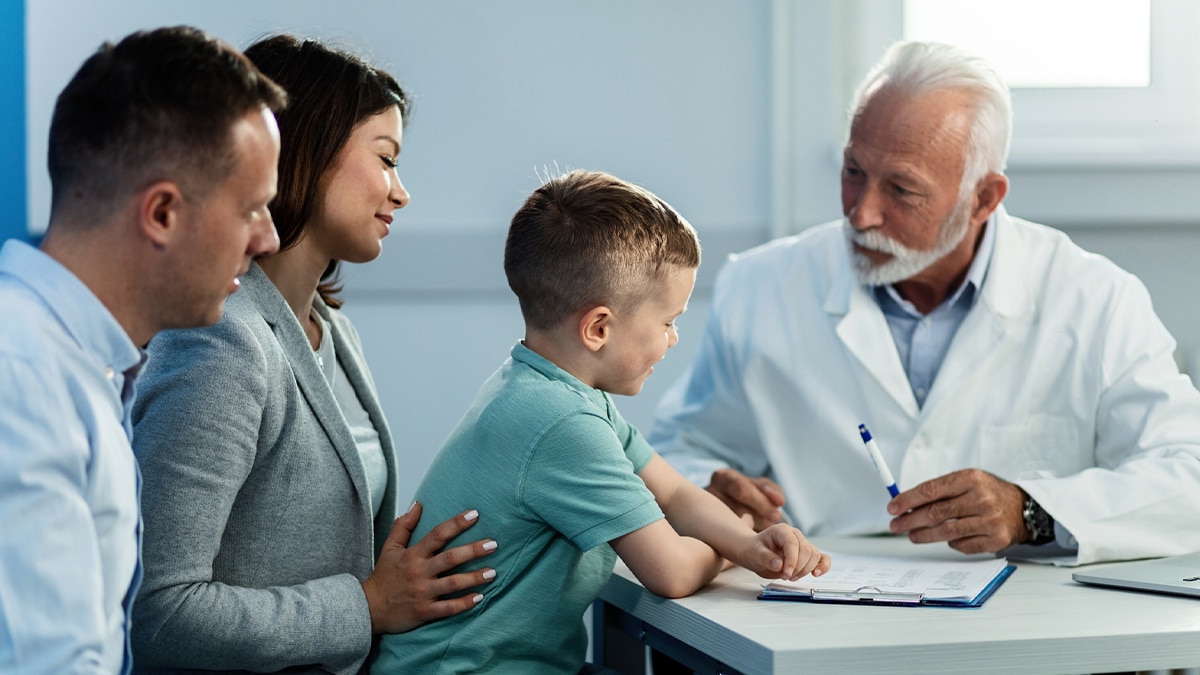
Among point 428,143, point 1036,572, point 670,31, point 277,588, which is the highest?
point 670,31

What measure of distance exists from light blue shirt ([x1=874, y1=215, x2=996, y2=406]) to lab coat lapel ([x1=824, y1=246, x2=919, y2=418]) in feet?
0.12

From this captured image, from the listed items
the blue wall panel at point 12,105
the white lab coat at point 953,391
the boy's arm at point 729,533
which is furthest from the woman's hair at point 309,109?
the blue wall panel at point 12,105

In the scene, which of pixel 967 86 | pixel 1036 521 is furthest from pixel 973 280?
pixel 1036 521

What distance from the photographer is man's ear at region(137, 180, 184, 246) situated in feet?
3.04

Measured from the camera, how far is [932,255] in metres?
1.94

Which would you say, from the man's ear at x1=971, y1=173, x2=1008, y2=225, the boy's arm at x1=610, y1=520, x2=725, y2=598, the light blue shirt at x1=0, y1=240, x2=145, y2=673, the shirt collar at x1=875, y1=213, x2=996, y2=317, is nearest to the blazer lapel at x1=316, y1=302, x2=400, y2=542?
the boy's arm at x1=610, y1=520, x2=725, y2=598

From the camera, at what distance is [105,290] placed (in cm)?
94

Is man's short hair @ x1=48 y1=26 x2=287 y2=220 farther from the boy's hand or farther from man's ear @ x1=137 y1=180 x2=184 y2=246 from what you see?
the boy's hand

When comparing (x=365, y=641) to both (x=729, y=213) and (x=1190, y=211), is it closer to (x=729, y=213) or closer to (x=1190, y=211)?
(x=729, y=213)

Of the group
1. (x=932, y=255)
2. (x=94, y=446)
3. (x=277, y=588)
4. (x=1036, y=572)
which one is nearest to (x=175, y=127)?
(x=94, y=446)

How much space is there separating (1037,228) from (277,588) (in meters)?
1.38

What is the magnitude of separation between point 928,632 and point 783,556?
0.21 metres

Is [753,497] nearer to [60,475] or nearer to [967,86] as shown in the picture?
[967,86]

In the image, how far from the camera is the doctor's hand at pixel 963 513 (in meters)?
1.51
